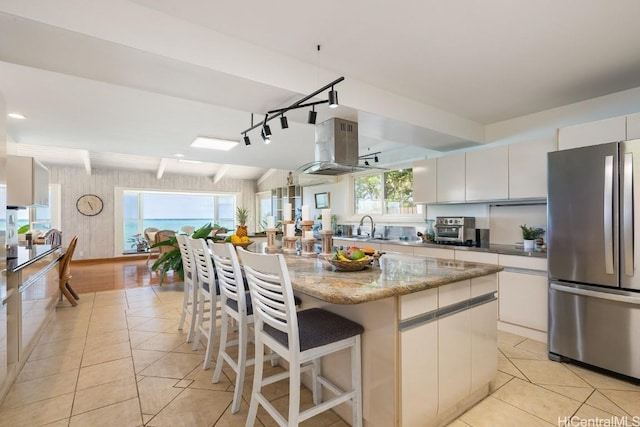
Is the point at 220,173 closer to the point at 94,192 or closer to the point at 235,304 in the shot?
the point at 94,192

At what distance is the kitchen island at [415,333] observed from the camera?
57.5 inches

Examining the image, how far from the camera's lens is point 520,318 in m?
3.02

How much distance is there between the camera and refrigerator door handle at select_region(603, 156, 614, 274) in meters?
2.22

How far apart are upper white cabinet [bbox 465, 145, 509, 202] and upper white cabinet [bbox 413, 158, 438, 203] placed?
17.7 inches

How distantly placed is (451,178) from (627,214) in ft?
6.20

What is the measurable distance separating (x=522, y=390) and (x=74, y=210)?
32.6 feet

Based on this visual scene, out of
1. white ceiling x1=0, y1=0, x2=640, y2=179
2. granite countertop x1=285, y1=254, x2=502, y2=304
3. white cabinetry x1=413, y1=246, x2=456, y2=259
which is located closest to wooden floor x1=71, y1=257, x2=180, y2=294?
white ceiling x1=0, y1=0, x2=640, y2=179

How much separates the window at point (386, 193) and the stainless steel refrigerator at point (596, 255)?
8.08ft

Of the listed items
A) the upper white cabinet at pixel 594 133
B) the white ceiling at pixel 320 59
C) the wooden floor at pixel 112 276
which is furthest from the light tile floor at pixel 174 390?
the wooden floor at pixel 112 276

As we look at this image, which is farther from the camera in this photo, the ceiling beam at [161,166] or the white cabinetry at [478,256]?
the ceiling beam at [161,166]

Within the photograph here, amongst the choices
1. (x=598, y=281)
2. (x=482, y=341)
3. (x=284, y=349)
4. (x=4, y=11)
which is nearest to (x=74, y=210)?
(x=4, y=11)

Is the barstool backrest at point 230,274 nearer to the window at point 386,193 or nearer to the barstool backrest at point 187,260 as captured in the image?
the barstool backrest at point 187,260

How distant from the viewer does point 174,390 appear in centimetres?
208
